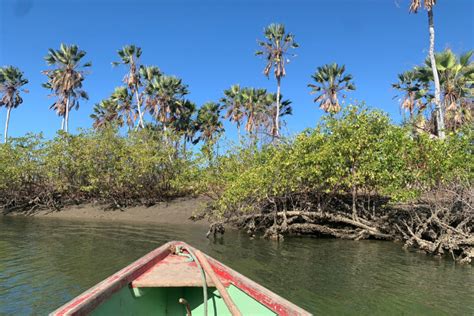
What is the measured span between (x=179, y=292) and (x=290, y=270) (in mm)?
6041

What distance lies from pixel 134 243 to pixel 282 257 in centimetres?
629

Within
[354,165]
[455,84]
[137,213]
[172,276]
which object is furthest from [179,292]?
[455,84]

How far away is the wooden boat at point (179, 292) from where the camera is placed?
408 cm

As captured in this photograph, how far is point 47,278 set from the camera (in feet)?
31.2

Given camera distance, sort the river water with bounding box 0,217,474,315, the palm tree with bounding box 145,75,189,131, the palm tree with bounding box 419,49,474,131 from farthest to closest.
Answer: the palm tree with bounding box 145,75,189,131
the palm tree with bounding box 419,49,474,131
the river water with bounding box 0,217,474,315

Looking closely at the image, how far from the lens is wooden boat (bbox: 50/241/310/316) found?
13.4 ft

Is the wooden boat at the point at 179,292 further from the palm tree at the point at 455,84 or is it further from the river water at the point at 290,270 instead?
the palm tree at the point at 455,84

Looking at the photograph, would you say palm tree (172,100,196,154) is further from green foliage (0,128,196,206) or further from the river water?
the river water

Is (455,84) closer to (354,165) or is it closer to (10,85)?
(354,165)

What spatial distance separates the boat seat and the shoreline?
709 inches

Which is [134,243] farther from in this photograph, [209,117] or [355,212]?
[209,117]

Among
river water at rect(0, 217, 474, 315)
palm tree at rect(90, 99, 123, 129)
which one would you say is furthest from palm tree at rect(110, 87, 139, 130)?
river water at rect(0, 217, 474, 315)

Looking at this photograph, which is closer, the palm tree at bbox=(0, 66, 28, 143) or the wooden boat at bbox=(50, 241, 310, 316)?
the wooden boat at bbox=(50, 241, 310, 316)

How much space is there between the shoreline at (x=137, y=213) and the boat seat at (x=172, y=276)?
18005 mm
